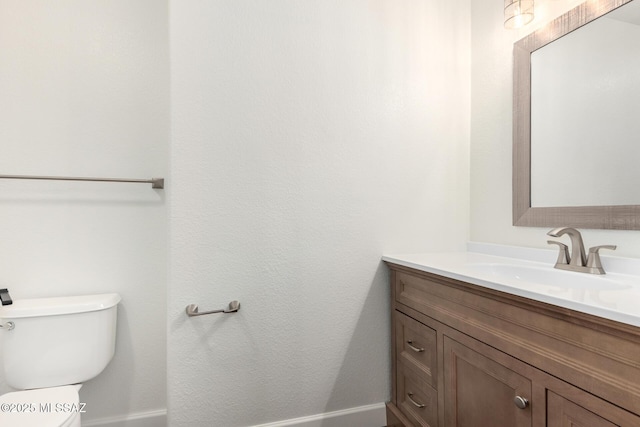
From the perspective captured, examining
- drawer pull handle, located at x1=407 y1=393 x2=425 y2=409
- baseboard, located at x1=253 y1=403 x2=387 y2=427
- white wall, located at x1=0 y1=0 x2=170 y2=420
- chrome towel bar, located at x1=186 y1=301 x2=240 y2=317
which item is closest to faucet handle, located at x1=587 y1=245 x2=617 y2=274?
drawer pull handle, located at x1=407 y1=393 x2=425 y2=409

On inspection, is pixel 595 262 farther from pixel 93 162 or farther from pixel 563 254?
pixel 93 162

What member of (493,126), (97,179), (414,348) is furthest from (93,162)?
(493,126)

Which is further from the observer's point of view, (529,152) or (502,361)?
(529,152)

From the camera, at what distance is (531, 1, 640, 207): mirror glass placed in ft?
3.64

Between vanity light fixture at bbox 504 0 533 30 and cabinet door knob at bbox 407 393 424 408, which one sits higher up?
vanity light fixture at bbox 504 0 533 30

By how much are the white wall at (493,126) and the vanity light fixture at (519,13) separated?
0.20ft

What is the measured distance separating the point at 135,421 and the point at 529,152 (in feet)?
7.44

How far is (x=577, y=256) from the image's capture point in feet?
3.83

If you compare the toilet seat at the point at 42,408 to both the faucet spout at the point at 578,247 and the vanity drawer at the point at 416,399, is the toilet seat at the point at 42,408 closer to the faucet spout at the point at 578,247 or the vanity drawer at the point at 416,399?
the vanity drawer at the point at 416,399

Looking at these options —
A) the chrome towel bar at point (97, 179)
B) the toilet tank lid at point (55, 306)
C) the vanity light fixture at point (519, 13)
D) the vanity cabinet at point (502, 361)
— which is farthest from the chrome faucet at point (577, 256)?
the toilet tank lid at point (55, 306)

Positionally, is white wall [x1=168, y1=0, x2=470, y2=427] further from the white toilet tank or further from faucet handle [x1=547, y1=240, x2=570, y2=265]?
faucet handle [x1=547, y1=240, x2=570, y2=265]

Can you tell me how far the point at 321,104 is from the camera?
1571 mm

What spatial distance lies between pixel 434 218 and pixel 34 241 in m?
1.94

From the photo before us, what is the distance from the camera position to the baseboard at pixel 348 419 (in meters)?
1.52
